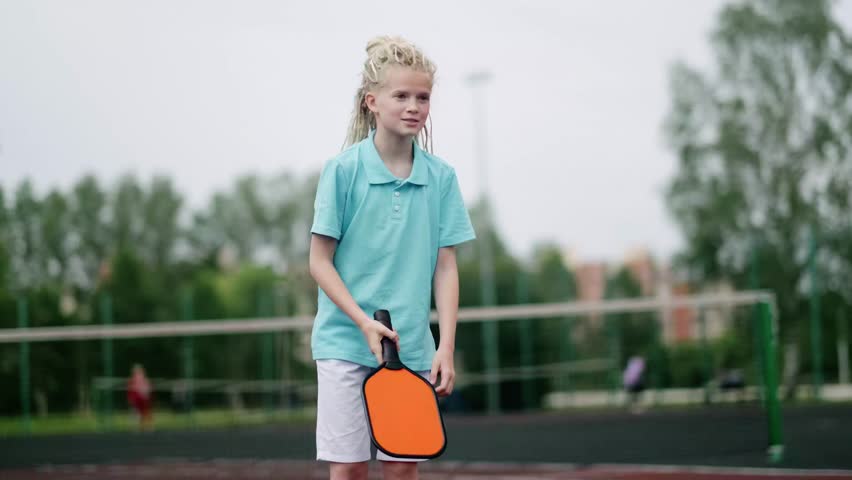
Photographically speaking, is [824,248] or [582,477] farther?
[824,248]

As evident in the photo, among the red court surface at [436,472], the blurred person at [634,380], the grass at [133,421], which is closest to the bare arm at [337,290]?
the red court surface at [436,472]

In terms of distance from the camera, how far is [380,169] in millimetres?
3125

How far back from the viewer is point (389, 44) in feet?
10.1

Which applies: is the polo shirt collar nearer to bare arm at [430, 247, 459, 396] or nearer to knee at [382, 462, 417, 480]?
bare arm at [430, 247, 459, 396]

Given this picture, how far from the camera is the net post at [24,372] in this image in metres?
20.6

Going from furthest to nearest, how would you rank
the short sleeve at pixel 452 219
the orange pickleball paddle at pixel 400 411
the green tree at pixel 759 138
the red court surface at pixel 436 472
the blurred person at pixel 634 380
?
the green tree at pixel 759 138, the blurred person at pixel 634 380, the red court surface at pixel 436 472, the short sleeve at pixel 452 219, the orange pickleball paddle at pixel 400 411

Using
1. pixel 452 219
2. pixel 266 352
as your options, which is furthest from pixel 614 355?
pixel 452 219

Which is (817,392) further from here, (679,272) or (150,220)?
(150,220)

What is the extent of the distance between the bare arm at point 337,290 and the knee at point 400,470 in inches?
12.6

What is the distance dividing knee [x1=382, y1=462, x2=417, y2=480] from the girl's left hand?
209mm

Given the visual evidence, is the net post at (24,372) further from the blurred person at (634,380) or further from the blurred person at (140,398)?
the blurred person at (634,380)

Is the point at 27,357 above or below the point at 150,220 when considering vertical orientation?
below

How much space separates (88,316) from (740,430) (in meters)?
20.1

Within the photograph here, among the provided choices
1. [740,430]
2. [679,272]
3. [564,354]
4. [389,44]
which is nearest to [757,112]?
[679,272]
